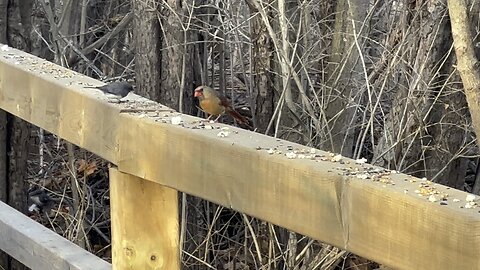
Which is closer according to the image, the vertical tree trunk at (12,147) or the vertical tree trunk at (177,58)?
the vertical tree trunk at (12,147)

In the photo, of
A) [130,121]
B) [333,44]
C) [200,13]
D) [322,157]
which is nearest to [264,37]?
[333,44]

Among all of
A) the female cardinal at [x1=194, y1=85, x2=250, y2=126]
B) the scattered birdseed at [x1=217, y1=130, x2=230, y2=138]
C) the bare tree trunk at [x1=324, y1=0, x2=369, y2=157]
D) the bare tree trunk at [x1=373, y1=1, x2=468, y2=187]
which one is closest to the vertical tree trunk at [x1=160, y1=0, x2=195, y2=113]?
the female cardinal at [x1=194, y1=85, x2=250, y2=126]

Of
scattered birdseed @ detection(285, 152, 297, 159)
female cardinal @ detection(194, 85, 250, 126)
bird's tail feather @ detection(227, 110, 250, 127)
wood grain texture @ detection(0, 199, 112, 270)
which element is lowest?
bird's tail feather @ detection(227, 110, 250, 127)

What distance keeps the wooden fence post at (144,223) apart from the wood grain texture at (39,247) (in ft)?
0.66

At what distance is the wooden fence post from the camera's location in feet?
7.30

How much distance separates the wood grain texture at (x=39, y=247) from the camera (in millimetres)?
2494

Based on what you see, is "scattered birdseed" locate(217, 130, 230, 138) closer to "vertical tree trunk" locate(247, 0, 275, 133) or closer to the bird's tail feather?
"vertical tree trunk" locate(247, 0, 275, 133)

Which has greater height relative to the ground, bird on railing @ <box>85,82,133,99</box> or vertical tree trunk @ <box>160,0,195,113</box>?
bird on railing @ <box>85,82,133,99</box>

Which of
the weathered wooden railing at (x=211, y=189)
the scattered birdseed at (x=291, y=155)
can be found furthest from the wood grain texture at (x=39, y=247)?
the scattered birdseed at (x=291, y=155)

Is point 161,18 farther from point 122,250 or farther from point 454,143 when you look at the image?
point 122,250

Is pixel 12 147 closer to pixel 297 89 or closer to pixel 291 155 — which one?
pixel 297 89

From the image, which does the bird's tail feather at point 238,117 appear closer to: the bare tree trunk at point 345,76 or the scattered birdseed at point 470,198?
the bare tree trunk at point 345,76

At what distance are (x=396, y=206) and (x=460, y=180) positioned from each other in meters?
3.64

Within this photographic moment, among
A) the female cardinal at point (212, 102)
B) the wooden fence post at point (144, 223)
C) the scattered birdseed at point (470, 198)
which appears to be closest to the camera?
the scattered birdseed at point (470, 198)
